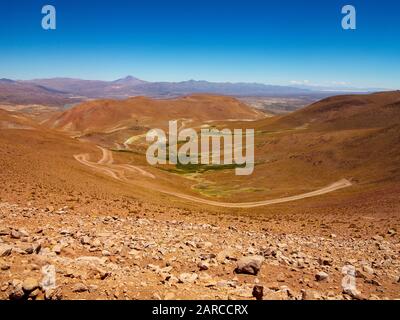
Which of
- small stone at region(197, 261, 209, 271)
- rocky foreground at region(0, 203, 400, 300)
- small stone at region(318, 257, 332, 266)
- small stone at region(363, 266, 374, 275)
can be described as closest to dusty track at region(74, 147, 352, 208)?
rocky foreground at region(0, 203, 400, 300)

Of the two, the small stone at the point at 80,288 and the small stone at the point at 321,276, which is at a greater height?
the small stone at the point at 80,288

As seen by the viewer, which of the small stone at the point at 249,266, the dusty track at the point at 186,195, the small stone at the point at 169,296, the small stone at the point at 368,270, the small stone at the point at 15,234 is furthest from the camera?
the dusty track at the point at 186,195

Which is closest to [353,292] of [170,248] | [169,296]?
[169,296]

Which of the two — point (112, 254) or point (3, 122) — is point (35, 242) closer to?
point (112, 254)

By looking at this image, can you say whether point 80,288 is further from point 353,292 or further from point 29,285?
point 353,292

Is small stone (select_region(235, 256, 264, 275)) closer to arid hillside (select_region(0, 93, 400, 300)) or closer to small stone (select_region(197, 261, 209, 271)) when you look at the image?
arid hillside (select_region(0, 93, 400, 300))

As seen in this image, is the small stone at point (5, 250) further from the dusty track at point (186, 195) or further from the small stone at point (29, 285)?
the dusty track at point (186, 195)

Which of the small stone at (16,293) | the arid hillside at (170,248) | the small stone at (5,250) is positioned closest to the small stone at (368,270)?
the arid hillside at (170,248)

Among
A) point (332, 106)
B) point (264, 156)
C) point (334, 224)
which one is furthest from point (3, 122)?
point (332, 106)

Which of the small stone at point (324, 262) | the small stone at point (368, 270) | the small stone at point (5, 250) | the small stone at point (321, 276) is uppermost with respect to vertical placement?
the small stone at point (5, 250)
